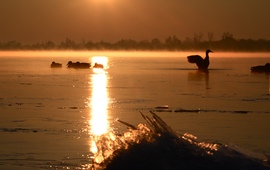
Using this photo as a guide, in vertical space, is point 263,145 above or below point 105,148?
below

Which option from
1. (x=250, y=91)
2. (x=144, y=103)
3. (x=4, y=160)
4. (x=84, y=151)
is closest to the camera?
(x=4, y=160)

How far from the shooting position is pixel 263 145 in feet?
36.0

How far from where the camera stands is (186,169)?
712 centimetres

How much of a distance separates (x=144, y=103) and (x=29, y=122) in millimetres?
5235

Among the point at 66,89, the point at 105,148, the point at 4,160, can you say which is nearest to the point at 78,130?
the point at 4,160

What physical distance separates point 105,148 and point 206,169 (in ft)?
3.75

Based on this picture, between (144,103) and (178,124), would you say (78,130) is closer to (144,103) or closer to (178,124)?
(178,124)

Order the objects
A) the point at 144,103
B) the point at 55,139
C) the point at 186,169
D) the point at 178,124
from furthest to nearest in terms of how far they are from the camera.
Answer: the point at 144,103 < the point at 178,124 < the point at 55,139 < the point at 186,169

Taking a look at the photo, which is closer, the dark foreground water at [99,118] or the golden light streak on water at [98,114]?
the dark foreground water at [99,118]

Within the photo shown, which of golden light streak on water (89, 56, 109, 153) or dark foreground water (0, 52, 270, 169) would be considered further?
golden light streak on water (89, 56, 109, 153)

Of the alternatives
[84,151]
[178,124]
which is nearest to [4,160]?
[84,151]

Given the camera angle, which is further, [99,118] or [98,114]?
[98,114]

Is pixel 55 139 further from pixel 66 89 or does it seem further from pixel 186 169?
pixel 66 89

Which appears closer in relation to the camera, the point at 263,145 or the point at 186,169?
the point at 186,169
